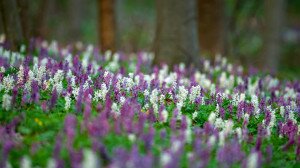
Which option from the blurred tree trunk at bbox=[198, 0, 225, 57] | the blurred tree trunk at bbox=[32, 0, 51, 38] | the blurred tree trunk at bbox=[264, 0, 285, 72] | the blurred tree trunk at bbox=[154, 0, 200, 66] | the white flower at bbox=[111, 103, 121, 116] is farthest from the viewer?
the blurred tree trunk at bbox=[198, 0, 225, 57]

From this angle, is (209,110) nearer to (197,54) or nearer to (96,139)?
(96,139)

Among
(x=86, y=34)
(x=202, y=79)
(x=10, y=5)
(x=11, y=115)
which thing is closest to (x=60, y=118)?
(x=11, y=115)

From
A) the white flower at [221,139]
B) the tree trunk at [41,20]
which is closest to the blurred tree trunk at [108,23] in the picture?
the tree trunk at [41,20]

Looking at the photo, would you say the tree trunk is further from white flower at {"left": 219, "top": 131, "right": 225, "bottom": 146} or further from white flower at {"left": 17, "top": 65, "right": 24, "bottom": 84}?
white flower at {"left": 219, "top": 131, "right": 225, "bottom": 146}

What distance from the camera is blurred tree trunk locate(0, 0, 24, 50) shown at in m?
10.5

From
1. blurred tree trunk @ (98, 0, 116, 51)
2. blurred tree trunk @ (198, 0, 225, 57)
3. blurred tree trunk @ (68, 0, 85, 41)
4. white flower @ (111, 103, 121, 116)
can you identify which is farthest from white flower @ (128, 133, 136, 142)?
blurred tree trunk @ (68, 0, 85, 41)

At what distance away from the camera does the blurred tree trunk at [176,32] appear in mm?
11133

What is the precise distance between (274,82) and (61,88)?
18.3 ft

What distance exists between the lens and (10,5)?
10.5m

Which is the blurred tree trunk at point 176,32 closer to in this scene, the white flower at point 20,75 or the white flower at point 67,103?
the white flower at point 20,75

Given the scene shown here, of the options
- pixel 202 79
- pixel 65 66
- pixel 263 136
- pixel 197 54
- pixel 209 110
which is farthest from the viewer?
pixel 197 54

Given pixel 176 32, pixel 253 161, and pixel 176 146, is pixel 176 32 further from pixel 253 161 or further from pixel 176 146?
pixel 253 161

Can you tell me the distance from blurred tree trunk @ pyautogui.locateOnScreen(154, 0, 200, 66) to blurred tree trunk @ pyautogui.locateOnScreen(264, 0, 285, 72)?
5.17 meters

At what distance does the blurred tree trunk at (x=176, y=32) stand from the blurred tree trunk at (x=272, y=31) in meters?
5.17
